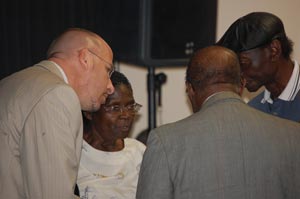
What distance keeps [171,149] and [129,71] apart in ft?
5.21

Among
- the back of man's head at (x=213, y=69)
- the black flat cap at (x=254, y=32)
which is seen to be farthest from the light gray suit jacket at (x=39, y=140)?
the black flat cap at (x=254, y=32)

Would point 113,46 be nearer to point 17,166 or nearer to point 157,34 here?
point 157,34

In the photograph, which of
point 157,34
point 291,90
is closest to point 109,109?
point 157,34

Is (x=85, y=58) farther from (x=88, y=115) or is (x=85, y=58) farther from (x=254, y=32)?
(x=254, y=32)

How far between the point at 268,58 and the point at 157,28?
66 centimetres

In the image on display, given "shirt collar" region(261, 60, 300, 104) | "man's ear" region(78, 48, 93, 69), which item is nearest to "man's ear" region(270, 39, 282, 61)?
"shirt collar" region(261, 60, 300, 104)

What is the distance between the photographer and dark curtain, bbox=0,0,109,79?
7.92 ft

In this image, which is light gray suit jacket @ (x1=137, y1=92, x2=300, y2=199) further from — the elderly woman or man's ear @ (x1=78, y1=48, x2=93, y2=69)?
the elderly woman

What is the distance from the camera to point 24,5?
2.44 m

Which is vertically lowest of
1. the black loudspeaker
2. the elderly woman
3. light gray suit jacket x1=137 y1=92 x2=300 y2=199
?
the elderly woman

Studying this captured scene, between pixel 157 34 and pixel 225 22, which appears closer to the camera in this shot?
pixel 157 34

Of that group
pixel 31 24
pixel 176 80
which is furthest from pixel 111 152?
pixel 176 80

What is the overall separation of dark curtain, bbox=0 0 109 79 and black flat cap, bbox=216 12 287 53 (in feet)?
2.86

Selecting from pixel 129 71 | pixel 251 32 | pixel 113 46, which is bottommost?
pixel 129 71
